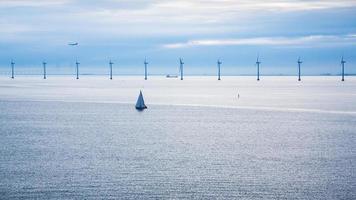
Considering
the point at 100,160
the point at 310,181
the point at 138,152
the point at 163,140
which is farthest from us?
the point at 163,140

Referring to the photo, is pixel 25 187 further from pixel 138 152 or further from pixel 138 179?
pixel 138 152

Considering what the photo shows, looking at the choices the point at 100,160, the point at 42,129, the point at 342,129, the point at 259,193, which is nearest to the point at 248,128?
the point at 342,129

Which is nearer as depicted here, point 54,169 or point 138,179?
point 138,179

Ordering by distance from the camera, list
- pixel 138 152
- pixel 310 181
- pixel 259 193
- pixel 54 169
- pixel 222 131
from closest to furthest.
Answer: pixel 259 193 → pixel 310 181 → pixel 54 169 → pixel 138 152 → pixel 222 131

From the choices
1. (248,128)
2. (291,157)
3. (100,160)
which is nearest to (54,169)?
(100,160)

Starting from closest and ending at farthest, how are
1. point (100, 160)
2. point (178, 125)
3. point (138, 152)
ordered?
1. point (100, 160)
2. point (138, 152)
3. point (178, 125)

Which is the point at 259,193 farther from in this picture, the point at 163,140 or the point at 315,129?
the point at 315,129
